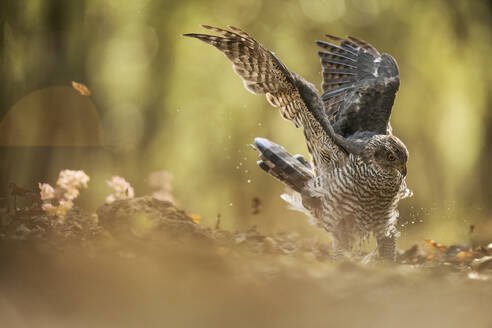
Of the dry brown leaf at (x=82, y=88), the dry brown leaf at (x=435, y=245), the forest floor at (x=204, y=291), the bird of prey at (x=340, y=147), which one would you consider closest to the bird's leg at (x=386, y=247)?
the bird of prey at (x=340, y=147)

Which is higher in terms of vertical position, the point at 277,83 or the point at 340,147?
the point at 277,83

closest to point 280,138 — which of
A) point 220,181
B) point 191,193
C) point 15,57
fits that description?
point 220,181

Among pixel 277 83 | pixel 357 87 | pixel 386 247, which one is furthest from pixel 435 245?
pixel 277 83

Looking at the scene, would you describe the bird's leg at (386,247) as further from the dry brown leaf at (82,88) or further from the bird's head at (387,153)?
the dry brown leaf at (82,88)

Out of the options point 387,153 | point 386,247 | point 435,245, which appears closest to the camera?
point 387,153

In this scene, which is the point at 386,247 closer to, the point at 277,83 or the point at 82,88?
the point at 277,83

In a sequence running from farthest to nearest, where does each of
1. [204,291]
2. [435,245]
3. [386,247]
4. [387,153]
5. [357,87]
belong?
[435,245]
[357,87]
[386,247]
[387,153]
[204,291]

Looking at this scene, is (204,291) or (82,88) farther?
(82,88)
